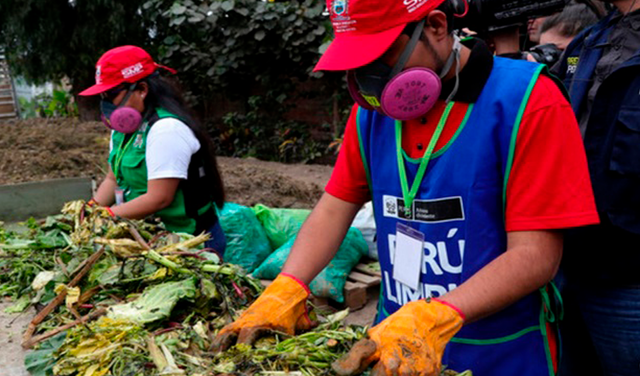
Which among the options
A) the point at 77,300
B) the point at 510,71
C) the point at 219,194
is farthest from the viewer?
the point at 219,194

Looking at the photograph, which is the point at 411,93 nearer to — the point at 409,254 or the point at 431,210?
the point at 431,210

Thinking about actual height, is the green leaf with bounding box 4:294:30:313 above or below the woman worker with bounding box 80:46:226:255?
below

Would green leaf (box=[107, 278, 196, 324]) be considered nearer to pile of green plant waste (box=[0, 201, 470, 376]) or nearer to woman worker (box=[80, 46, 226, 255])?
pile of green plant waste (box=[0, 201, 470, 376])

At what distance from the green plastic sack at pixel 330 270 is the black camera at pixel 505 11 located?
2.06 meters

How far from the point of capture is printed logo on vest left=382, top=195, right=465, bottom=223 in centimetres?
171

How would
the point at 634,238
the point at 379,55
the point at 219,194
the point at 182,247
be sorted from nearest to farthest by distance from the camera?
1. the point at 379,55
2. the point at 634,238
3. the point at 182,247
4. the point at 219,194

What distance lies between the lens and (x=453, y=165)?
170cm

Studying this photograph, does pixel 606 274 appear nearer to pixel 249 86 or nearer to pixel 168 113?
pixel 168 113

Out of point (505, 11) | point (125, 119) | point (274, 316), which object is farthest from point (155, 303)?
point (505, 11)

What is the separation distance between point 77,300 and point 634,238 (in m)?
1.94

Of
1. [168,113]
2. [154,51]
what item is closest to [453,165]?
[168,113]

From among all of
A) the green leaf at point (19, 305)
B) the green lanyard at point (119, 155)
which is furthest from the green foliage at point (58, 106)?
the green leaf at point (19, 305)

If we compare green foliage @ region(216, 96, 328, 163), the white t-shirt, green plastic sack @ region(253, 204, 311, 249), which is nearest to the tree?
green foliage @ region(216, 96, 328, 163)

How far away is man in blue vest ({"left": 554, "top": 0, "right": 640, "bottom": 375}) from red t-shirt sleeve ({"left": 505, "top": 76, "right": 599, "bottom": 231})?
46cm
